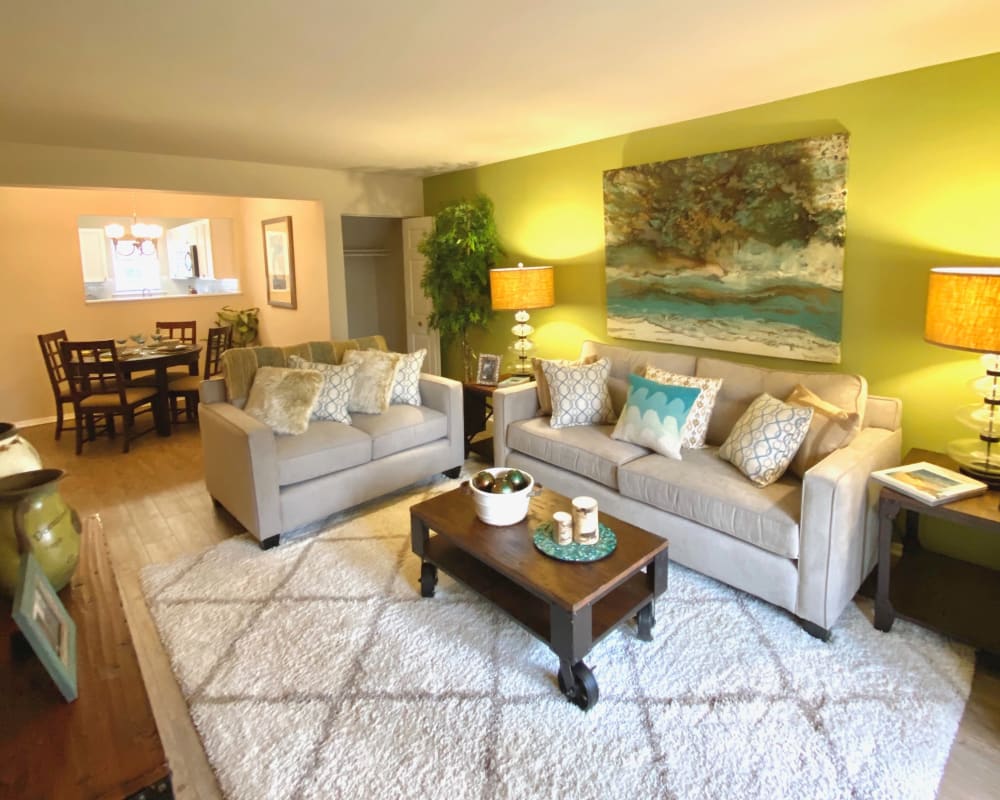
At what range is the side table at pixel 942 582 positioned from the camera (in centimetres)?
215

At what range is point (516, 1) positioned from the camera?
6.44 ft

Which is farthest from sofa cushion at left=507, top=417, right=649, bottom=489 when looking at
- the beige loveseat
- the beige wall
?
the beige wall

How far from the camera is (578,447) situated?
3.22 meters

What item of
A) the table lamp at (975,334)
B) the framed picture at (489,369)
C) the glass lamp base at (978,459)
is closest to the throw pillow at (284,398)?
the framed picture at (489,369)

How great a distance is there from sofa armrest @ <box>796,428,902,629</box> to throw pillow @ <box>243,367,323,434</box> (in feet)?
8.38

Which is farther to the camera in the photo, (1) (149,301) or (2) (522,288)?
(1) (149,301)

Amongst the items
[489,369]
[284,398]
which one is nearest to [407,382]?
[489,369]

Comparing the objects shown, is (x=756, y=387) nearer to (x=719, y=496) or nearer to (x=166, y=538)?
(x=719, y=496)

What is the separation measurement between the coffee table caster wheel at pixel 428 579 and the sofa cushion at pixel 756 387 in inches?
64.4

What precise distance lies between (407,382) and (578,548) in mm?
2121

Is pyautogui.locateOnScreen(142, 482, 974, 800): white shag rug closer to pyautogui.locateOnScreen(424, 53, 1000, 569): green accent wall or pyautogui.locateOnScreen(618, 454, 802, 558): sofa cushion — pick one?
pyautogui.locateOnScreen(618, 454, 802, 558): sofa cushion

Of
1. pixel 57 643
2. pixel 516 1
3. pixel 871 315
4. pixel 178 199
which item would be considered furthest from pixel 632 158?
pixel 178 199

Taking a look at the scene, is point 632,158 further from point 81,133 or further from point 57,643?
point 57,643

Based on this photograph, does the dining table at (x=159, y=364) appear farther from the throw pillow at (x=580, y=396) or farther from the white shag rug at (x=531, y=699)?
the throw pillow at (x=580, y=396)
